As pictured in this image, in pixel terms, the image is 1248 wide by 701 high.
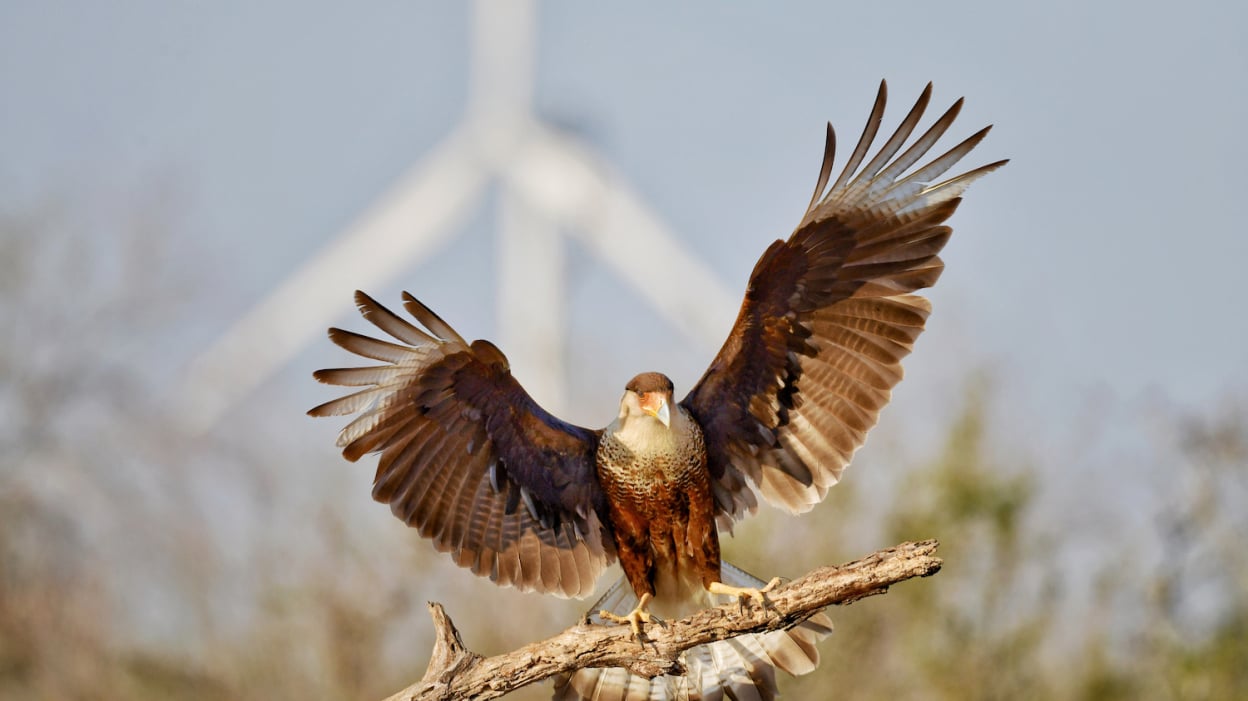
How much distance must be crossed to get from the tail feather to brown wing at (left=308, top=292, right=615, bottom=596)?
1.17 ft

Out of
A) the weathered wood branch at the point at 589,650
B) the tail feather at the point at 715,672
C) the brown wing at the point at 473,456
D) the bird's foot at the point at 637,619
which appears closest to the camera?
the weathered wood branch at the point at 589,650

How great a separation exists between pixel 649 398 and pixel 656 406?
47mm

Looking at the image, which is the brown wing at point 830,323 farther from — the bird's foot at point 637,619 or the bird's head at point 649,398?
the bird's foot at point 637,619

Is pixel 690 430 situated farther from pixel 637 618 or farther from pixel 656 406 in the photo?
pixel 637 618

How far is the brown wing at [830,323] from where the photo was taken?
7.12 meters

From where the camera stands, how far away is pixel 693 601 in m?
7.53

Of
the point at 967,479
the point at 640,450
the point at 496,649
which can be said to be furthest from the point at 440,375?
the point at 967,479

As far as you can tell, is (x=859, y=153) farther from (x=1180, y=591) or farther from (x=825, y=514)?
(x=1180, y=591)

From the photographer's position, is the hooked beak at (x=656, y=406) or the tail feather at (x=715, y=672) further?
the tail feather at (x=715, y=672)

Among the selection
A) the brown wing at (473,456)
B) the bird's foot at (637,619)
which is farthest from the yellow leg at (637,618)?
the brown wing at (473,456)

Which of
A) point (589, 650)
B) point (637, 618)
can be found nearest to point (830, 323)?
point (637, 618)

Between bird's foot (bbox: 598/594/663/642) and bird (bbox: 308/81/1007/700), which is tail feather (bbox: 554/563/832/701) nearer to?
bird (bbox: 308/81/1007/700)

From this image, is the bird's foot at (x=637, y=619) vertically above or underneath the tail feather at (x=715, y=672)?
underneath

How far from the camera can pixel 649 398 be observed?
6934 mm
